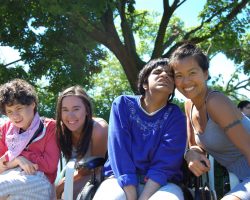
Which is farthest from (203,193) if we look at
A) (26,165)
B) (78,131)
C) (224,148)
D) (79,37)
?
(79,37)

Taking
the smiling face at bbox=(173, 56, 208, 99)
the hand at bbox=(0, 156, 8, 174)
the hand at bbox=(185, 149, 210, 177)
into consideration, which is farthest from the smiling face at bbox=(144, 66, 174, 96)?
the hand at bbox=(0, 156, 8, 174)

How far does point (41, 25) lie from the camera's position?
10.4 meters

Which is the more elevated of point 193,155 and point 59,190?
point 193,155

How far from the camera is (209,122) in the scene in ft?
9.30

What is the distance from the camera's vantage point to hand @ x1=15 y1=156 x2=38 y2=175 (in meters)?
3.13

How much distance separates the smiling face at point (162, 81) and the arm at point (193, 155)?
0.97ft

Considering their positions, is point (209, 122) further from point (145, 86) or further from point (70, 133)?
point (70, 133)

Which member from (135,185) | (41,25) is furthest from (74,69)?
(135,185)

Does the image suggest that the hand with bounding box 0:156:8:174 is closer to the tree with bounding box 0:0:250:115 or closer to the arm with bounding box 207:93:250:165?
the arm with bounding box 207:93:250:165

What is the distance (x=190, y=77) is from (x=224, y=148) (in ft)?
1.81

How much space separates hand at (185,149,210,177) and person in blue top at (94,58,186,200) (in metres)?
0.17

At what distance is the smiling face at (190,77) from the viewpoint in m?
2.88

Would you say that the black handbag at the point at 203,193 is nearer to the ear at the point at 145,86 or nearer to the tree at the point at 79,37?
the ear at the point at 145,86

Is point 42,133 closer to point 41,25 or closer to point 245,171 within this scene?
point 245,171
